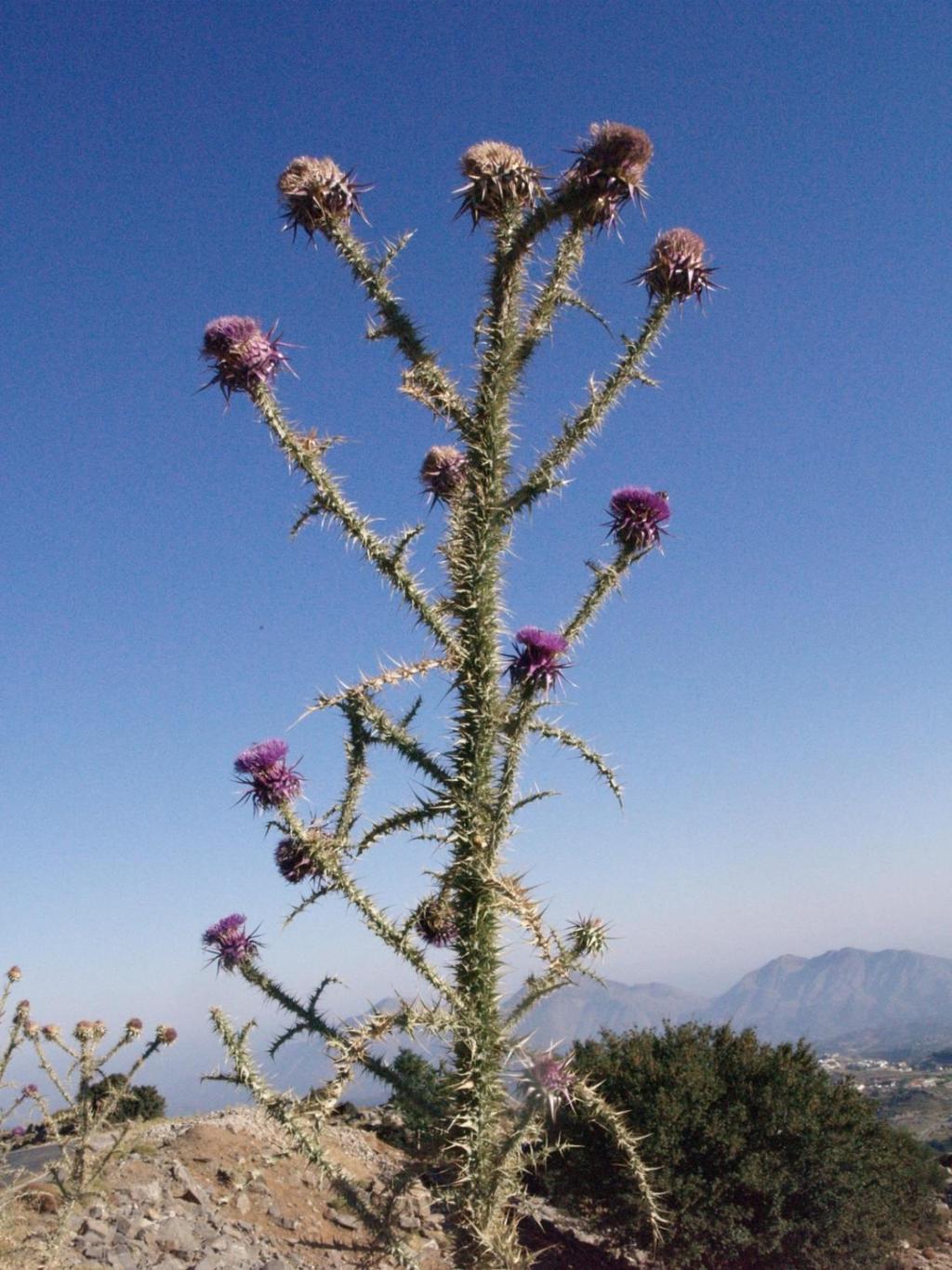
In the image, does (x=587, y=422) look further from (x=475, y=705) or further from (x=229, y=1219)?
(x=229, y=1219)

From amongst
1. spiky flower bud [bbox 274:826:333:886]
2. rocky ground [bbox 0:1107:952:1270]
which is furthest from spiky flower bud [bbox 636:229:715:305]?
rocky ground [bbox 0:1107:952:1270]

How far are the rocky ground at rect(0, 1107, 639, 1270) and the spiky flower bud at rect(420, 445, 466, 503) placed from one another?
659 cm

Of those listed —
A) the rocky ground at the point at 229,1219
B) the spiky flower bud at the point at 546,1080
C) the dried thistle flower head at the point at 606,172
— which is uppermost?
the dried thistle flower head at the point at 606,172

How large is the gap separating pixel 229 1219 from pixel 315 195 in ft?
36.4

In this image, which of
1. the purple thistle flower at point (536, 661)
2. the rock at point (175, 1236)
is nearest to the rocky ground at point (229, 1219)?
the rock at point (175, 1236)

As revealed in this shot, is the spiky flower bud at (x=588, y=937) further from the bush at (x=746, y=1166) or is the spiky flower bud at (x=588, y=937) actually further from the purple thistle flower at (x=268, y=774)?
the bush at (x=746, y=1166)

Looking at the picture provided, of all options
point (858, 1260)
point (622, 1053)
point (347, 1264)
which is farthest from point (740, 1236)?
point (347, 1264)

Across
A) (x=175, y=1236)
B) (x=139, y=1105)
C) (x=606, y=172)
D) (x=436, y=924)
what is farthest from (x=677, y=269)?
(x=139, y=1105)

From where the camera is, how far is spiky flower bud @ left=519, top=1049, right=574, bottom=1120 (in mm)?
3309

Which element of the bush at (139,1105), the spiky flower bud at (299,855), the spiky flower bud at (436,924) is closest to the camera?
the spiky flower bud at (436,924)

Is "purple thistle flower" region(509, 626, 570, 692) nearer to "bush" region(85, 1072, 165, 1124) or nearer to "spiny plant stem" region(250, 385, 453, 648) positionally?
"spiny plant stem" region(250, 385, 453, 648)

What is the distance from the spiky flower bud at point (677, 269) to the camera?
468 centimetres

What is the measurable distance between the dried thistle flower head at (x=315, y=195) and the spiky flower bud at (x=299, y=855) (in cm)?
277

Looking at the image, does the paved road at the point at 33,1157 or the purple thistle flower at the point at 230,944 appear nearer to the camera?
the purple thistle flower at the point at 230,944
